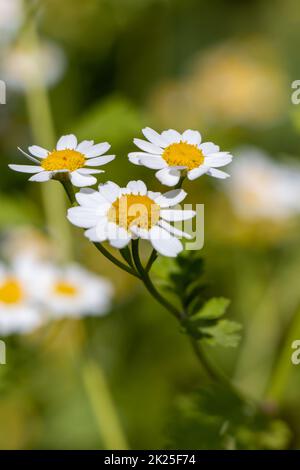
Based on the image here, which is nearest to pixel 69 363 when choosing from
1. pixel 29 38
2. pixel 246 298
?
pixel 246 298

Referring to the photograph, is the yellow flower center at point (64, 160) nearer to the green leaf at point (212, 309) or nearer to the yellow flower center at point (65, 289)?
the green leaf at point (212, 309)

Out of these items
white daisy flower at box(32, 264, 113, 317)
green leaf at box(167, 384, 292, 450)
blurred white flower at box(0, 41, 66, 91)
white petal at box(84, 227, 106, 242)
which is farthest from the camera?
blurred white flower at box(0, 41, 66, 91)

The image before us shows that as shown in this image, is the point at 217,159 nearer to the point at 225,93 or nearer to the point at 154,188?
the point at 154,188

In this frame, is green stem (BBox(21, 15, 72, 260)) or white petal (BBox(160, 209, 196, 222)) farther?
green stem (BBox(21, 15, 72, 260))

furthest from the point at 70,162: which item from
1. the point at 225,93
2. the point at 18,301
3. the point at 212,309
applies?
the point at 225,93

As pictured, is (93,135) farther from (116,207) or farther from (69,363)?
(116,207)

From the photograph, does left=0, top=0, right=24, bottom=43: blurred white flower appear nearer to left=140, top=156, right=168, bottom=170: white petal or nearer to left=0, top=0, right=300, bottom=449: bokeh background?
left=0, top=0, right=300, bottom=449: bokeh background

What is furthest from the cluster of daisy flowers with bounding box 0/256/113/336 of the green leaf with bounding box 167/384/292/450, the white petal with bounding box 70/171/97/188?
the white petal with bounding box 70/171/97/188
